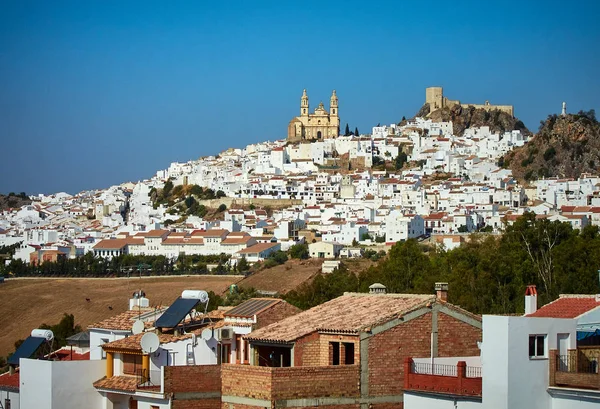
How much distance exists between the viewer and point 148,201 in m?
130

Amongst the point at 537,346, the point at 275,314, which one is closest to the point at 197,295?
the point at 275,314

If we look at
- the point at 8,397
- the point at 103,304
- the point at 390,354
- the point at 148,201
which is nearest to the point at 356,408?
the point at 390,354

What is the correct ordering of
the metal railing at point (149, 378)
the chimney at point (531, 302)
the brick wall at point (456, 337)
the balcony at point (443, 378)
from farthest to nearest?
the chimney at point (531, 302) < the metal railing at point (149, 378) < the brick wall at point (456, 337) < the balcony at point (443, 378)

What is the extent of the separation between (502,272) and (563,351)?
21.0 metres

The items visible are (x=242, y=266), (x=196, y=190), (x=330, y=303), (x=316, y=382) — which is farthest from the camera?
(x=196, y=190)

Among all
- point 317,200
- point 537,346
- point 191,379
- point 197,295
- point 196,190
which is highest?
point 196,190

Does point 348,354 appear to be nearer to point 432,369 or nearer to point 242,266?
point 432,369

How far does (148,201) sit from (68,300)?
52.4 meters

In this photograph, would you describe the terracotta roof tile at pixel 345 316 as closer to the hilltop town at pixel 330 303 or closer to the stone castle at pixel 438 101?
the hilltop town at pixel 330 303

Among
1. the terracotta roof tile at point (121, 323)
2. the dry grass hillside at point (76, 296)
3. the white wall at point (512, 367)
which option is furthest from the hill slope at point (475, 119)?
the white wall at point (512, 367)

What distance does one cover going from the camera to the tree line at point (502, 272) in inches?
1283

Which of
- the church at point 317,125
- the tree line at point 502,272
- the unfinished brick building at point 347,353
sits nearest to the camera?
the unfinished brick building at point 347,353

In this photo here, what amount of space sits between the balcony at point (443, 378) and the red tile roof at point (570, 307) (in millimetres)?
1417

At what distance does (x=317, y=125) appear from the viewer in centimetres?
14812
